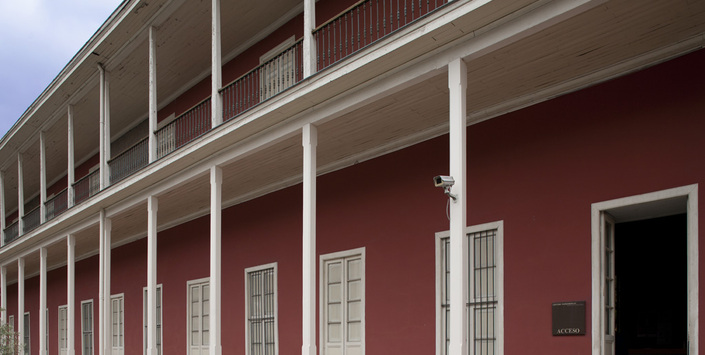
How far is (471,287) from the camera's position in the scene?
369 inches

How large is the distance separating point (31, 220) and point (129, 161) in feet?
26.3

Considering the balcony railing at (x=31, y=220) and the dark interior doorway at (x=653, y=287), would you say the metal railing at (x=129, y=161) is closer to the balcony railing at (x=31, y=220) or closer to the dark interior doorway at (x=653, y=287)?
the balcony railing at (x=31, y=220)

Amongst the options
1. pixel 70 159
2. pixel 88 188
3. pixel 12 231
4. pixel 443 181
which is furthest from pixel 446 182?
pixel 12 231

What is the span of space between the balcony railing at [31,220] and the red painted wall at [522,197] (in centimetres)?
1001

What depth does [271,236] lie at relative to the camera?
13578mm


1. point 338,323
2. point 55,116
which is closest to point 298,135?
point 338,323

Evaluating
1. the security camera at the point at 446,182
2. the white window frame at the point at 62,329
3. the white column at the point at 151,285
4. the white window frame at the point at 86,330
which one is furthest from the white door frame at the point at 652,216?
the white window frame at the point at 62,329

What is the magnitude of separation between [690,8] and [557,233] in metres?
2.88

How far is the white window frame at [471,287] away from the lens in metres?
8.87

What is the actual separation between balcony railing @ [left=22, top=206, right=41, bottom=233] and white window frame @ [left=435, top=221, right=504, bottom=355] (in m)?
14.0

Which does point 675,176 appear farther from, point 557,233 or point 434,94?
point 434,94

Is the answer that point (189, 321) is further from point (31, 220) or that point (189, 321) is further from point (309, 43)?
point (309, 43)

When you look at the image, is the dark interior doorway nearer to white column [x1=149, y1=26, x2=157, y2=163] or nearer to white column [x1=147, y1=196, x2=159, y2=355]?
white column [x1=147, y1=196, x2=159, y2=355]

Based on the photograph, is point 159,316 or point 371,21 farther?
point 159,316
